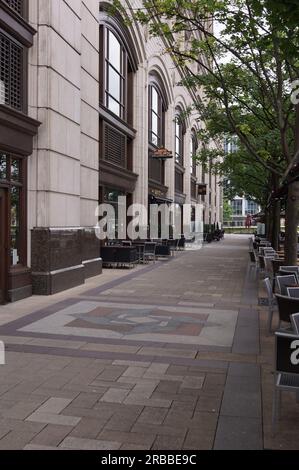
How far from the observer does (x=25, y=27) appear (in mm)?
11016

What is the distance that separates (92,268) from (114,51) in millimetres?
10150

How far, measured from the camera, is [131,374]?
580cm

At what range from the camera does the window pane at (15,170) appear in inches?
429

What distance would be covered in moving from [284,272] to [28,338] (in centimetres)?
445

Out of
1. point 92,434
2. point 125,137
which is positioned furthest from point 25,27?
point 125,137

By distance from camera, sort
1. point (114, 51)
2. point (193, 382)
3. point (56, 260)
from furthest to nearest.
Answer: point (114, 51) → point (56, 260) → point (193, 382)

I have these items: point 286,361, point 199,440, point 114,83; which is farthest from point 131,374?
point 114,83

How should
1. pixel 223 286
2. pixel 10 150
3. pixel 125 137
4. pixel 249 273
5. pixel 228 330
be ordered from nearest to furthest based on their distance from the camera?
pixel 228 330
pixel 10 150
pixel 223 286
pixel 249 273
pixel 125 137

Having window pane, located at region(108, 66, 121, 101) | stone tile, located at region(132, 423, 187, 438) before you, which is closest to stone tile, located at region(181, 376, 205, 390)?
stone tile, located at region(132, 423, 187, 438)

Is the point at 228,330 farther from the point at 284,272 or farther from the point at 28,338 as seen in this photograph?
the point at 28,338

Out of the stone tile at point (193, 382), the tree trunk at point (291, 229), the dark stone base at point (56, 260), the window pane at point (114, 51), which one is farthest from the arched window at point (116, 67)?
the stone tile at point (193, 382)

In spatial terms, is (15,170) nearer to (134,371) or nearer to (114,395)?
(134,371)

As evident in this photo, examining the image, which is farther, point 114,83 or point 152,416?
point 114,83

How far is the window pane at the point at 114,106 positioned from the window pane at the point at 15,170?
10.1 metres
